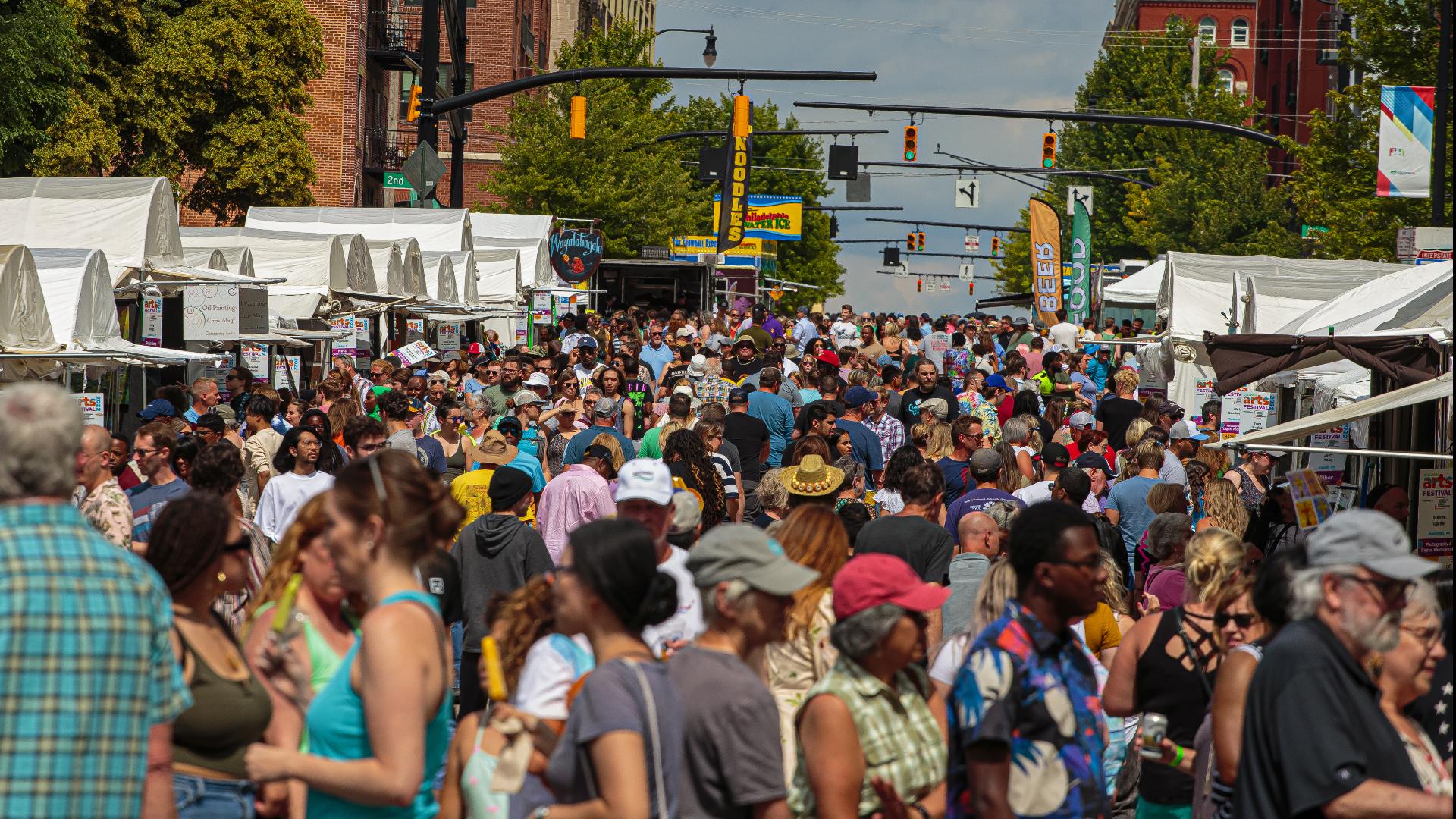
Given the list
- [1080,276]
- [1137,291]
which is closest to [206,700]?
[1137,291]

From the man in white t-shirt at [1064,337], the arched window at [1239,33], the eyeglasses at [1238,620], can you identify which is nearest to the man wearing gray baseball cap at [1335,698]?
the eyeglasses at [1238,620]

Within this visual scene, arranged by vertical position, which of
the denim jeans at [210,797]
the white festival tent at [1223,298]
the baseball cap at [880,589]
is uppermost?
the white festival tent at [1223,298]

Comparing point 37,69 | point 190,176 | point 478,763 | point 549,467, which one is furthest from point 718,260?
point 478,763

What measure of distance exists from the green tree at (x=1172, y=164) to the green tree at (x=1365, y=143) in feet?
59.1

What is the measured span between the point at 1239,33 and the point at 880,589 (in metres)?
97.2

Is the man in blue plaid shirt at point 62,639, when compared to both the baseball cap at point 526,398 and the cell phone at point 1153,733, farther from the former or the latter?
the baseball cap at point 526,398

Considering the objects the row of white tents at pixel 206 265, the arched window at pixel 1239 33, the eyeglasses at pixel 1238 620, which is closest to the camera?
the eyeglasses at pixel 1238 620

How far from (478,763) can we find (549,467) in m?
8.96

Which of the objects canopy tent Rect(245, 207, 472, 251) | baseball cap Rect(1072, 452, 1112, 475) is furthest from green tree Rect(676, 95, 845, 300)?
baseball cap Rect(1072, 452, 1112, 475)

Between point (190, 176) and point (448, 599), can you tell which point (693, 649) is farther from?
point (190, 176)

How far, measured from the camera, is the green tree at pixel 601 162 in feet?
167

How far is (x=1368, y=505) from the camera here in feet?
33.7

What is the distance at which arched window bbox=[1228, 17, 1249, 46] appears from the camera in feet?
304

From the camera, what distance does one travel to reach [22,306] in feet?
46.1
